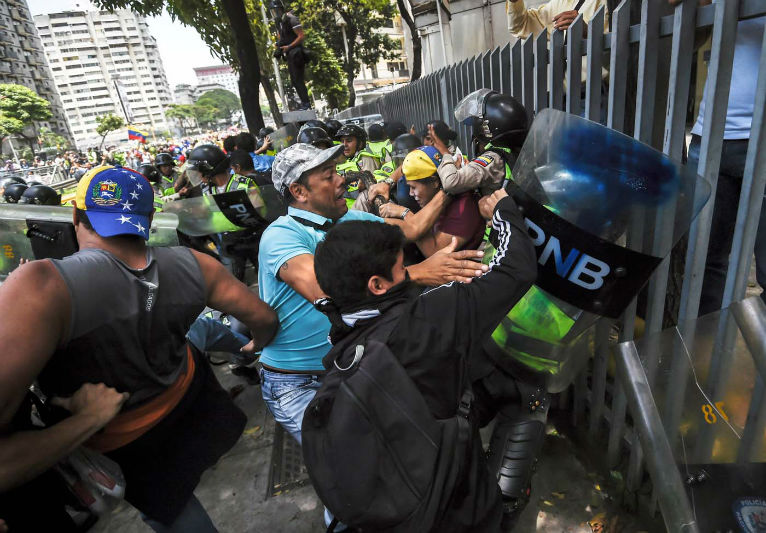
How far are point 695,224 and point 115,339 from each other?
2.07 m

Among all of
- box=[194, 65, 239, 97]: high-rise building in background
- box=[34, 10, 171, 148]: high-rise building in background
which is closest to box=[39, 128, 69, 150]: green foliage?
box=[34, 10, 171, 148]: high-rise building in background

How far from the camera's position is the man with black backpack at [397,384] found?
124cm

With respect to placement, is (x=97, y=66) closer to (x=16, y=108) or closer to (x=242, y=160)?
(x=16, y=108)

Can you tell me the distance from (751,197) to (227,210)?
4.20 meters

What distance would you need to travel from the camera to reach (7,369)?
1.20 m

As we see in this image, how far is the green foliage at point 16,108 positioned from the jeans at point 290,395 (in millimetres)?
70393

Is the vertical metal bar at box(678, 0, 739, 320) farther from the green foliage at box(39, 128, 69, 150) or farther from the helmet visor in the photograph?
the green foliage at box(39, 128, 69, 150)

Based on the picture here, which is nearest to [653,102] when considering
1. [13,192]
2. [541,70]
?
[541,70]

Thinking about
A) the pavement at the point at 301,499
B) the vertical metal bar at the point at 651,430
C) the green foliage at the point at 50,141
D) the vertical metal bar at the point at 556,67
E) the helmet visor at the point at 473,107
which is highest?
the green foliage at the point at 50,141

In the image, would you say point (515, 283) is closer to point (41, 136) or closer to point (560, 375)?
point (560, 375)

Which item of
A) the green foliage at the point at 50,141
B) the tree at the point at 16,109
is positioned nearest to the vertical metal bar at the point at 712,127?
the tree at the point at 16,109

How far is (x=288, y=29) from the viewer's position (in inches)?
398

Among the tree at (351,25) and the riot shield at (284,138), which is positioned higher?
the tree at (351,25)

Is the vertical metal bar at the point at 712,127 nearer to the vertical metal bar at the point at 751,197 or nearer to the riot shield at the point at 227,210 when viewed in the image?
the vertical metal bar at the point at 751,197
